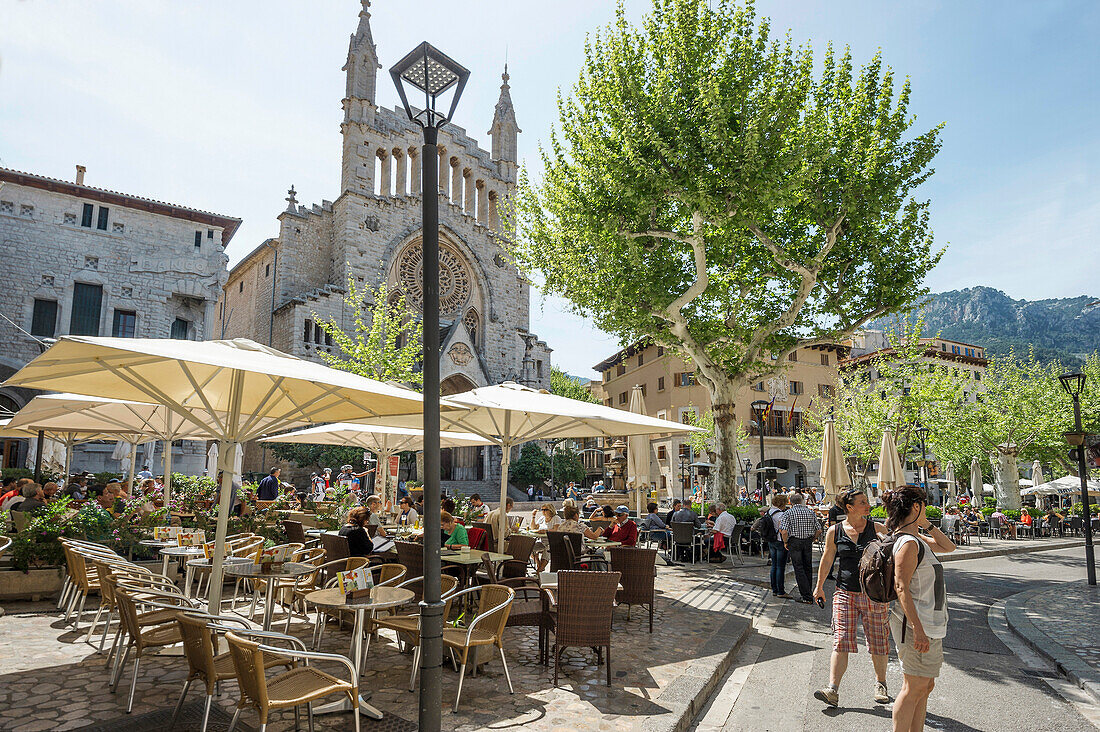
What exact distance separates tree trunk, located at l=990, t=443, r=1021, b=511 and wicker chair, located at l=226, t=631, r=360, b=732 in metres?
28.7

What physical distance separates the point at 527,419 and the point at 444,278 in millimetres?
26242

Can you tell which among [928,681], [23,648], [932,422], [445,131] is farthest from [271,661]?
[445,131]

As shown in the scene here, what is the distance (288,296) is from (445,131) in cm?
1298

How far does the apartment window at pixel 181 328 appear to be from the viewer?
24547 mm

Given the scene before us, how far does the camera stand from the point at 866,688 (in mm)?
5426

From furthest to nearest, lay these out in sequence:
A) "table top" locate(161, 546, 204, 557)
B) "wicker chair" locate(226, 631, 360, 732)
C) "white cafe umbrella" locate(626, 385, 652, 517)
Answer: "white cafe umbrella" locate(626, 385, 652, 517), "table top" locate(161, 546, 204, 557), "wicker chair" locate(226, 631, 360, 732)

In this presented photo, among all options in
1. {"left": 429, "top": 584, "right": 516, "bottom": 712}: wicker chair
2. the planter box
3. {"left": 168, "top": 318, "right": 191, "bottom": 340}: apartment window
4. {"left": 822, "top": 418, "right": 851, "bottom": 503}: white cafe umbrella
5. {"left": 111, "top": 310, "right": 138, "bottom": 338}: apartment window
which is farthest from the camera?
{"left": 168, "top": 318, "right": 191, "bottom": 340}: apartment window

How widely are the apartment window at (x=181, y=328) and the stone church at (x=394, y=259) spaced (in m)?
4.47

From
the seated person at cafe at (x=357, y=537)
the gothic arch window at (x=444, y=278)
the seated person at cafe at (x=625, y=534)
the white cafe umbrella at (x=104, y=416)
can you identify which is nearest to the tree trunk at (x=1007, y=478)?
the seated person at cafe at (x=625, y=534)

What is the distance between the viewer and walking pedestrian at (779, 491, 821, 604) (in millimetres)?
9094

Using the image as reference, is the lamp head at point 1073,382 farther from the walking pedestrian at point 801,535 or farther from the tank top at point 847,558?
the tank top at point 847,558

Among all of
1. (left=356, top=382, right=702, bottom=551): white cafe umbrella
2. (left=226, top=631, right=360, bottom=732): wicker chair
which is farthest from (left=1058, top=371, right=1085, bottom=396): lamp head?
(left=226, top=631, right=360, bottom=732): wicker chair

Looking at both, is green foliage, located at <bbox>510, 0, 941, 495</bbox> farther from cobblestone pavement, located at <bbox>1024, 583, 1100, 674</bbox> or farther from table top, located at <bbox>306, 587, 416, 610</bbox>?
table top, located at <bbox>306, 587, 416, 610</bbox>

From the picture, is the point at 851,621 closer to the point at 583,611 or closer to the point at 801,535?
the point at 583,611
